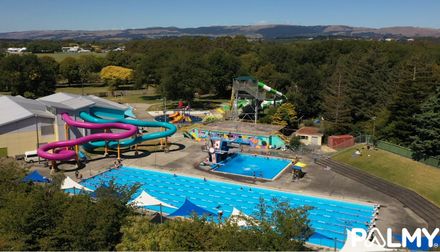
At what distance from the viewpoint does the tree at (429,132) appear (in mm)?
29950

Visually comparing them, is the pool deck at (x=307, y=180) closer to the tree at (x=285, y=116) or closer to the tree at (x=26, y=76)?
the tree at (x=285, y=116)

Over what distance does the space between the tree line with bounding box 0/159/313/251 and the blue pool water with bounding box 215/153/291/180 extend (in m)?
14.9

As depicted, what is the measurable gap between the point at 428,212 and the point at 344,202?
500cm

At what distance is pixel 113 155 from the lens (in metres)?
Answer: 37.3

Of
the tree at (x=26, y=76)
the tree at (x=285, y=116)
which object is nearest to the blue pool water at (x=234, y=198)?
the tree at (x=285, y=116)

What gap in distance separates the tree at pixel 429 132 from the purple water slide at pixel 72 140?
23724 mm

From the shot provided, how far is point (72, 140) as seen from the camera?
3372 centimetres

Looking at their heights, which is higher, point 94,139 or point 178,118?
point 94,139

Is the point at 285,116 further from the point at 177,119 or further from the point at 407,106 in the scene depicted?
the point at 407,106

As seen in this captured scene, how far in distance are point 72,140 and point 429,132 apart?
93.6ft

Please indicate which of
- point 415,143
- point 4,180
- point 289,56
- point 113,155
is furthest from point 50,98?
point 289,56

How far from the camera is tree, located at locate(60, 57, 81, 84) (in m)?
86.5

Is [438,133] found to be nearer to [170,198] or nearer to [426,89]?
[426,89]

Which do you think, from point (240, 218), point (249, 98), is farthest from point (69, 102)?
point (240, 218)
